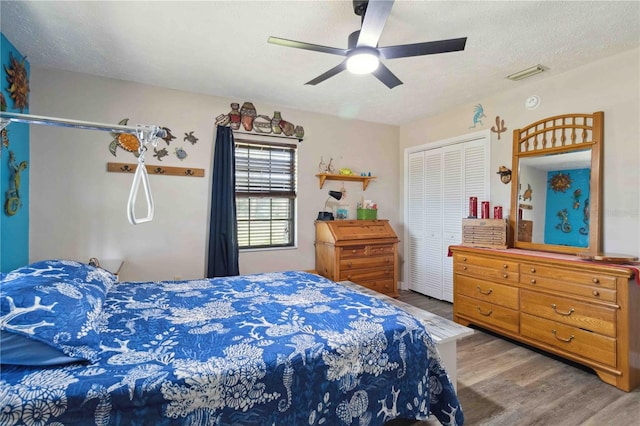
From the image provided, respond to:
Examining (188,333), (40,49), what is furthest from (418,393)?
(40,49)

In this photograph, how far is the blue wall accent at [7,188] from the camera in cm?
227

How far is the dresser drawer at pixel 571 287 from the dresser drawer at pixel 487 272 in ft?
0.27

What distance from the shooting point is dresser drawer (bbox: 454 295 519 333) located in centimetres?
276

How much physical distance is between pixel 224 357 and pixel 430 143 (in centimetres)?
383

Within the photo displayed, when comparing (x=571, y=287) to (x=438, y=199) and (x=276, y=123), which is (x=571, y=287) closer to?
(x=438, y=199)

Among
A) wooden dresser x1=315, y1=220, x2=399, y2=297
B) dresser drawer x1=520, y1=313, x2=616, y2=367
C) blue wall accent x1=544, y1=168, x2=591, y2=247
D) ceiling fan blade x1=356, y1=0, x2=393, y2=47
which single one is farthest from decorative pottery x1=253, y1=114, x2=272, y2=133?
dresser drawer x1=520, y1=313, x2=616, y2=367

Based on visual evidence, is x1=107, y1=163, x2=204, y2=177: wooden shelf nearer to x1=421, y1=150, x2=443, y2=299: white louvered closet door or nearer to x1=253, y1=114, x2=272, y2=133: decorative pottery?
x1=253, y1=114, x2=272, y2=133: decorative pottery

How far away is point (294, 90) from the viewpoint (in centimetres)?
328

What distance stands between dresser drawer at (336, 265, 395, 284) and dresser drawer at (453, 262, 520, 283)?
92cm

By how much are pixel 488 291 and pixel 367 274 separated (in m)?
1.36

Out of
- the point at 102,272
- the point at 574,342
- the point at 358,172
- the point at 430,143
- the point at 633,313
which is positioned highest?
the point at 430,143

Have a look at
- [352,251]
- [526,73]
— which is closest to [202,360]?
[352,251]

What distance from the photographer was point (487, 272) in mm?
2951

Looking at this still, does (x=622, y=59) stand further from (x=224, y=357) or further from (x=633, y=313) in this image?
(x=224, y=357)
